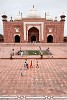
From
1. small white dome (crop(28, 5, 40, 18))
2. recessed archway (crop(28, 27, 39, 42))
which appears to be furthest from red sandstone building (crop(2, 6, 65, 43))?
small white dome (crop(28, 5, 40, 18))

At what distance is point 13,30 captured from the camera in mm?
30219

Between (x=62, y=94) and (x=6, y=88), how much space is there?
91.1 inches

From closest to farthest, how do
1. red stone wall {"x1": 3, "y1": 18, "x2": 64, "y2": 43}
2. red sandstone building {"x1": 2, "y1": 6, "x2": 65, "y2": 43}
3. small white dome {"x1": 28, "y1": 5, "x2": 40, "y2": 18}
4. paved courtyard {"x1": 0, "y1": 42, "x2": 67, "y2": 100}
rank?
paved courtyard {"x1": 0, "y1": 42, "x2": 67, "y2": 100}
red sandstone building {"x1": 2, "y1": 6, "x2": 65, "y2": 43}
red stone wall {"x1": 3, "y1": 18, "x2": 64, "y2": 43}
small white dome {"x1": 28, "y1": 5, "x2": 40, "y2": 18}

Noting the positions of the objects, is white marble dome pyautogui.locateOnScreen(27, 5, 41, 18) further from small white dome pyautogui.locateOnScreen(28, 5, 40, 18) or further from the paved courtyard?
the paved courtyard

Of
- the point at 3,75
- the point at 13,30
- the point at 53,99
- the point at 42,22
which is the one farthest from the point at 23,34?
the point at 53,99

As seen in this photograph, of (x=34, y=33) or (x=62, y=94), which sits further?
(x=34, y=33)

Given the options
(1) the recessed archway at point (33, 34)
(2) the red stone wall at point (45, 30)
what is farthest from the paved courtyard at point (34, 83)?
(1) the recessed archway at point (33, 34)

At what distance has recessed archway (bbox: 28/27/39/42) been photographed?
31.4 m

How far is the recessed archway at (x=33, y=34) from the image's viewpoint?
103 feet

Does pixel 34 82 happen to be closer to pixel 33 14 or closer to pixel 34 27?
pixel 34 27

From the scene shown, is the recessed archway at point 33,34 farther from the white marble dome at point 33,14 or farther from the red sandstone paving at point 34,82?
the red sandstone paving at point 34,82

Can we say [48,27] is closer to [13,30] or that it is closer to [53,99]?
[13,30]

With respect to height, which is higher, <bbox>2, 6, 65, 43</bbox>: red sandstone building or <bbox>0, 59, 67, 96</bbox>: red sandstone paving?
<bbox>2, 6, 65, 43</bbox>: red sandstone building

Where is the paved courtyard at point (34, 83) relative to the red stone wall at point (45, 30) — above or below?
below
